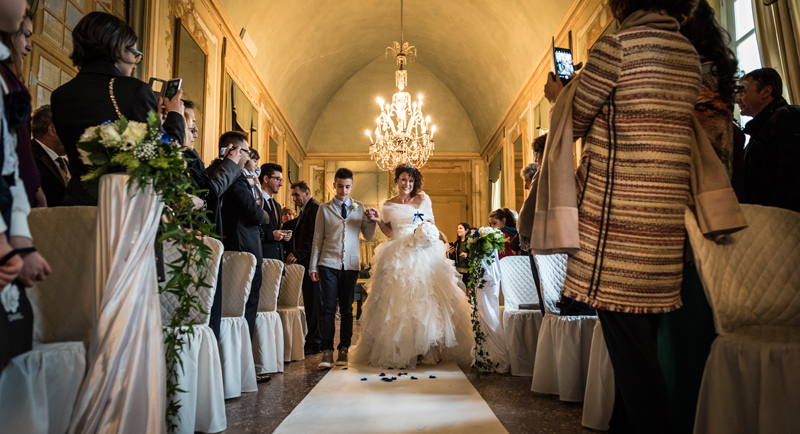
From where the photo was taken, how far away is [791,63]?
382cm

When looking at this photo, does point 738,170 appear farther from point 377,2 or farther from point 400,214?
point 377,2

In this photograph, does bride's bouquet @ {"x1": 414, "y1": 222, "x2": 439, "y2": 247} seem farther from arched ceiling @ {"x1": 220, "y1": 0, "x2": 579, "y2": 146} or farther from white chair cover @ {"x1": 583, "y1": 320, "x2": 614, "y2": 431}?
arched ceiling @ {"x1": 220, "y1": 0, "x2": 579, "y2": 146}

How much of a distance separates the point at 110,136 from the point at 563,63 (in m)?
1.64

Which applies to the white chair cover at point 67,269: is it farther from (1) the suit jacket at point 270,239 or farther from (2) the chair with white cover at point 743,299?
(1) the suit jacket at point 270,239

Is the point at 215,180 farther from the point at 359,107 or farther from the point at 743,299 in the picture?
the point at 359,107

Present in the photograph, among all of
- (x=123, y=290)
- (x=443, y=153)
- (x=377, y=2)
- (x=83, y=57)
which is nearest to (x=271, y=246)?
(x=83, y=57)

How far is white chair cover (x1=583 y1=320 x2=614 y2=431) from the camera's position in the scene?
2.31m

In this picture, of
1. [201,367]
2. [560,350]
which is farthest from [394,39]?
[201,367]

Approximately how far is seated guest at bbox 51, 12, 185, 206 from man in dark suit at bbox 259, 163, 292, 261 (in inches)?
94.2

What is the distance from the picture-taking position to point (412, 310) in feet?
13.8

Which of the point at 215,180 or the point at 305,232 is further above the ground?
the point at 215,180

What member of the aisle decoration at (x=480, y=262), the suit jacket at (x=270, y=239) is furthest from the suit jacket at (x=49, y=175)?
the aisle decoration at (x=480, y=262)

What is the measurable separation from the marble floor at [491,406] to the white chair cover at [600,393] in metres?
0.06

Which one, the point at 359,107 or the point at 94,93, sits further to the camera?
the point at 359,107
